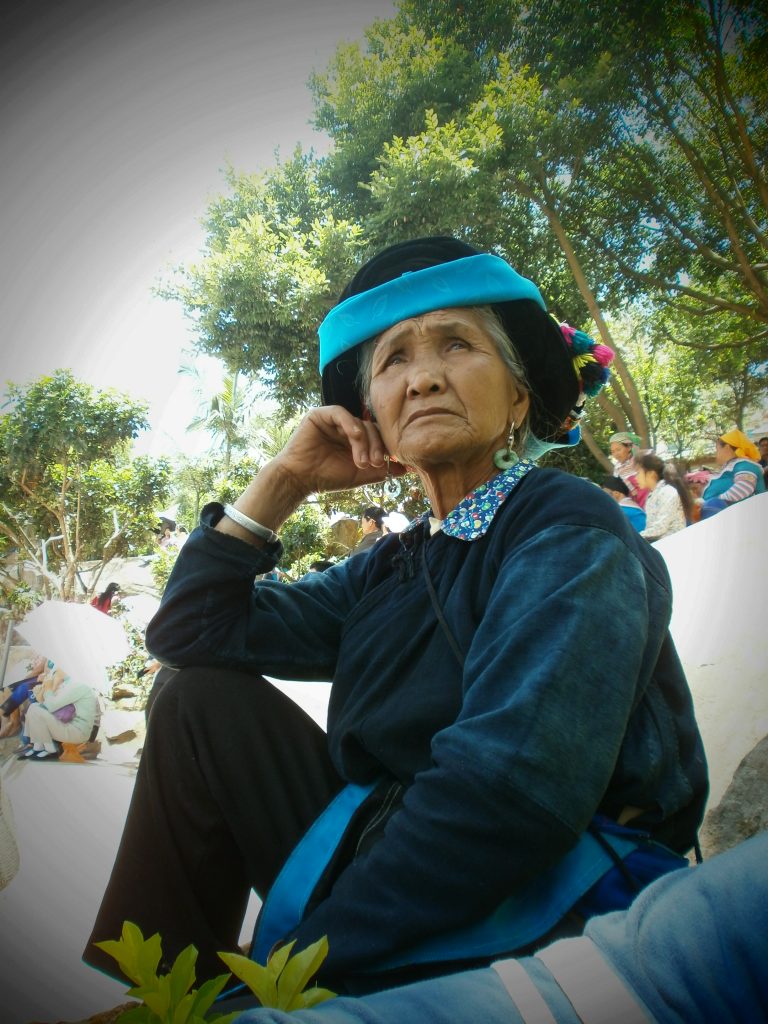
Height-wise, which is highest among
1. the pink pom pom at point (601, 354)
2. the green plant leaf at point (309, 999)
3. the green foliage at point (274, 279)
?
the green foliage at point (274, 279)

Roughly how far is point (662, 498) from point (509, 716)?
4990 mm

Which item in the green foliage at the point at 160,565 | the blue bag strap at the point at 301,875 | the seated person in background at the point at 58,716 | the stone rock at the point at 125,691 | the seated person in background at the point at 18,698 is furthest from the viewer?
the green foliage at the point at 160,565

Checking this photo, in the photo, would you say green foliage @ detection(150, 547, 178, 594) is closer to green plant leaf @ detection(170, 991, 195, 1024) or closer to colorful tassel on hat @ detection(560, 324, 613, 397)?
colorful tassel on hat @ detection(560, 324, 613, 397)

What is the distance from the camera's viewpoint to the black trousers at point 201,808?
4.10 ft

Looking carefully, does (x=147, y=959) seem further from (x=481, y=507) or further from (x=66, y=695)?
(x=66, y=695)

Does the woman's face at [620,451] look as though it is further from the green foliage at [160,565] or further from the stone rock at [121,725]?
the stone rock at [121,725]

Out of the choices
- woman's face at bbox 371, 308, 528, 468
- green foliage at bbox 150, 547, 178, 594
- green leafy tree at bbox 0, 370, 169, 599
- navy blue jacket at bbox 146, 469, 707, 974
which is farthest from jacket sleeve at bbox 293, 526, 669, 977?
green foliage at bbox 150, 547, 178, 594

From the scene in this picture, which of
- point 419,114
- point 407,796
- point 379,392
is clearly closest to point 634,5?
point 419,114

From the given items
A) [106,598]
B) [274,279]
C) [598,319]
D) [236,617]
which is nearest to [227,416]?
[274,279]

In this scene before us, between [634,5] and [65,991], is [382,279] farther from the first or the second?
[634,5]

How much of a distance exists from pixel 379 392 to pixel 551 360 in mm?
543

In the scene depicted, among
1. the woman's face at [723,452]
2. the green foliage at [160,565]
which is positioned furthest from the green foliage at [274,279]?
the woman's face at [723,452]

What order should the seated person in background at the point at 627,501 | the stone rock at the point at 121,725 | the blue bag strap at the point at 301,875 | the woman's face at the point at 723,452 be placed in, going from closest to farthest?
the blue bag strap at the point at 301,875
the stone rock at the point at 121,725
the woman's face at the point at 723,452
the seated person in background at the point at 627,501

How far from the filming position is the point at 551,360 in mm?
1539
